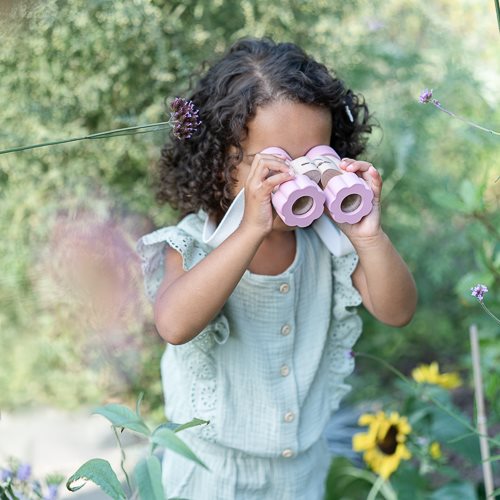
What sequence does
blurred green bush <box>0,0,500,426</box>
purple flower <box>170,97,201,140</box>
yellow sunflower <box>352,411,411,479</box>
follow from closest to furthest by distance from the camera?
purple flower <box>170,97,201,140</box> → yellow sunflower <box>352,411,411,479</box> → blurred green bush <box>0,0,500,426</box>

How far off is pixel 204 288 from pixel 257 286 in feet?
0.67

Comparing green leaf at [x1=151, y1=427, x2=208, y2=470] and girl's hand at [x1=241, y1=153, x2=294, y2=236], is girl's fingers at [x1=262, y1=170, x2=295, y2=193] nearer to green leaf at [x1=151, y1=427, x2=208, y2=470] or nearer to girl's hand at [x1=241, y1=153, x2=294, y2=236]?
girl's hand at [x1=241, y1=153, x2=294, y2=236]

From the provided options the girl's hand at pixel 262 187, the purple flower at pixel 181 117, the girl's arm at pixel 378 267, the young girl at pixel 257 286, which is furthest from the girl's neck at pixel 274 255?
the purple flower at pixel 181 117

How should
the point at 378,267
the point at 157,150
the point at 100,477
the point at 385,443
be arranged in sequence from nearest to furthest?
the point at 100,477 < the point at 378,267 < the point at 385,443 < the point at 157,150

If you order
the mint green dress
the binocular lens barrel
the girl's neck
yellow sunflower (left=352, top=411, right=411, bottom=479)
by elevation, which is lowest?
yellow sunflower (left=352, top=411, right=411, bottom=479)

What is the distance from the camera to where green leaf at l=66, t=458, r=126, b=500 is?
2.76 feet

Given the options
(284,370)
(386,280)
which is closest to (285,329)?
(284,370)

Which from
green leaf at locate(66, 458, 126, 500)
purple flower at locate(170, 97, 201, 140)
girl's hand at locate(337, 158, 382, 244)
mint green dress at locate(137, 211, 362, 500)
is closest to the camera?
green leaf at locate(66, 458, 126, 500)

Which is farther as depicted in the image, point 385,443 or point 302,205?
point 385,443

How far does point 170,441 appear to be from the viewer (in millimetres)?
868

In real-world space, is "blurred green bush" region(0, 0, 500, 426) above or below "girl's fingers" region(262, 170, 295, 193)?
below

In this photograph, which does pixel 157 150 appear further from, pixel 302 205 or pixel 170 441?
pixel 170 441

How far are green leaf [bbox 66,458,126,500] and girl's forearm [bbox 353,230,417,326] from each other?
507mm

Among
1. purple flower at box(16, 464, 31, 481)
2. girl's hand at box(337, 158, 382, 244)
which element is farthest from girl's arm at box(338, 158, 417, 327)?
purple flower at box(16, 464, 31, 481)
